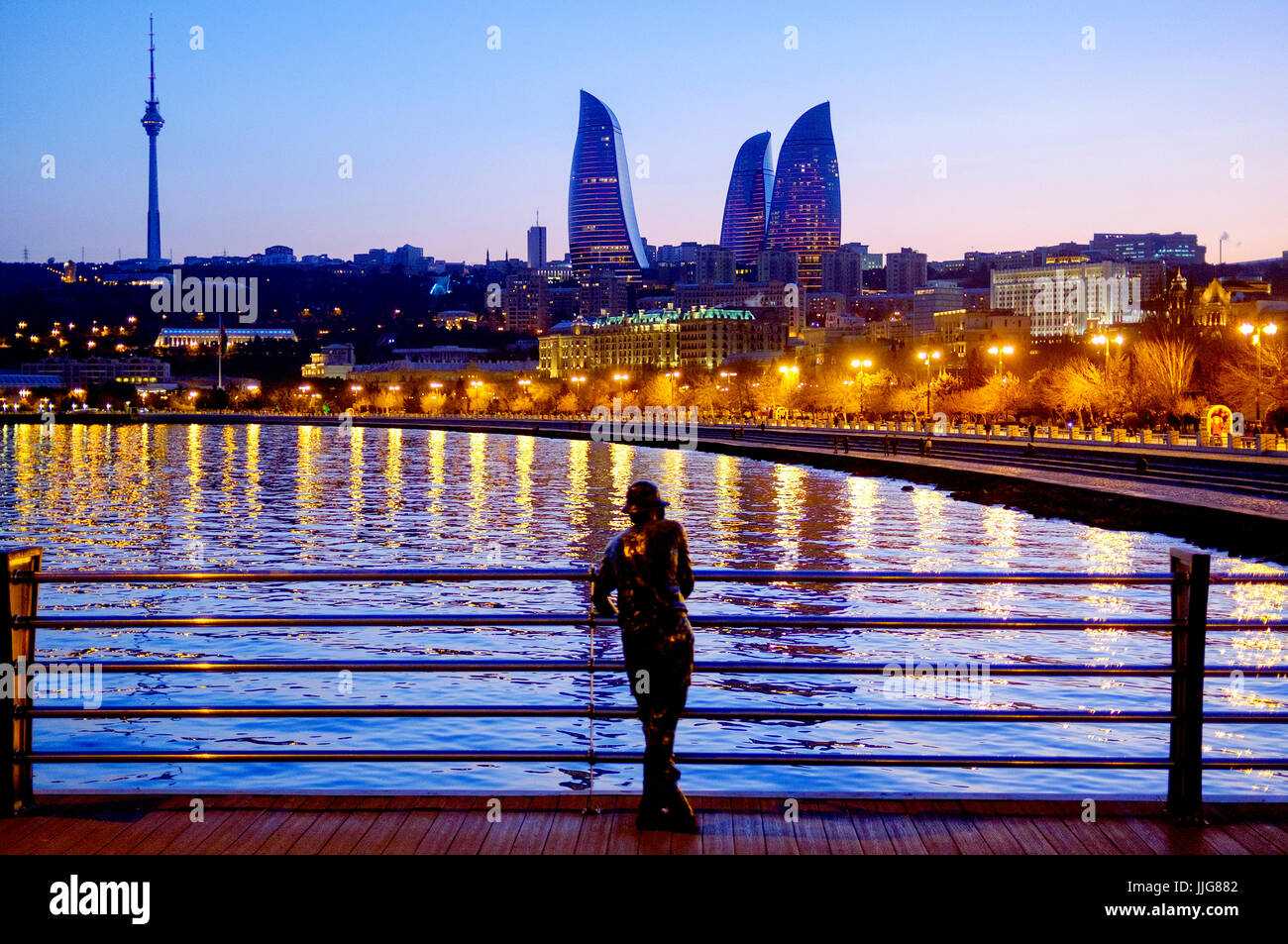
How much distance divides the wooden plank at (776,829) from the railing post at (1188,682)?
1775 millimetres

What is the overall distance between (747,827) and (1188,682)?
2105 mm

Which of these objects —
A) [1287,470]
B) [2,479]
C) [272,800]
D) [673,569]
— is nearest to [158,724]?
[272,800]

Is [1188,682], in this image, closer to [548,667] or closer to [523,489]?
[548,667]

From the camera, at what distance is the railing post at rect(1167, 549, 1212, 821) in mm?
6141

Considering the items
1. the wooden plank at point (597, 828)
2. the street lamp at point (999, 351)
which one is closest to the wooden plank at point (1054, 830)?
the wooden plank at point (597, 828)

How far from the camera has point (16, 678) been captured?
6234mm

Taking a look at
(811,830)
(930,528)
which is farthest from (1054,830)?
(930,528)

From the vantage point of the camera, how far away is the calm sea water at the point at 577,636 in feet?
46.3

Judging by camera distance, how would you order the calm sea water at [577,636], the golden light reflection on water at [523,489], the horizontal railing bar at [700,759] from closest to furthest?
the horizontal railing bar at [700,759], the calm sea water at [577,636], the golden light reflection on water at [523,489]

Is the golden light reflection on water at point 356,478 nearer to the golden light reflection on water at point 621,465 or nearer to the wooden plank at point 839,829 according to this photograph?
the golden light reflection on water at point 621,465

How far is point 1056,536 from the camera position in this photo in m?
39.6

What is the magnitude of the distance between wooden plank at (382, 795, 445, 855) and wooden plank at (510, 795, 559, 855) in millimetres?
416

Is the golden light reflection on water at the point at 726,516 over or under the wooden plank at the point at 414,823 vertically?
under
